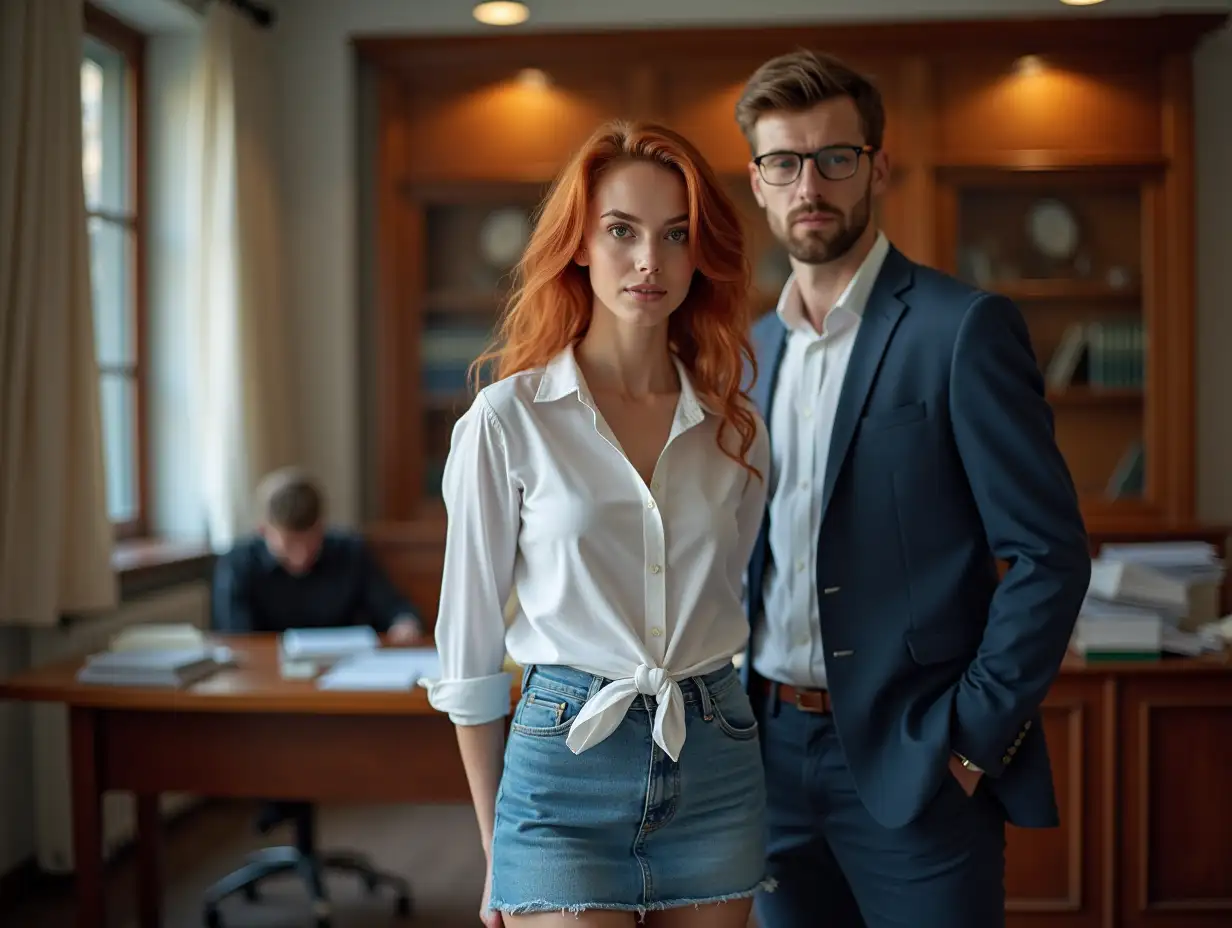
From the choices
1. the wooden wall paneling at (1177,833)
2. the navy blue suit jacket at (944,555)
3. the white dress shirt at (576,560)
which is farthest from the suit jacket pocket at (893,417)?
the wooden wall paneling at (1177,833)

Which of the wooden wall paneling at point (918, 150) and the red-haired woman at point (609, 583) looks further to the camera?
the wooden wall paneling at point (918, 150)

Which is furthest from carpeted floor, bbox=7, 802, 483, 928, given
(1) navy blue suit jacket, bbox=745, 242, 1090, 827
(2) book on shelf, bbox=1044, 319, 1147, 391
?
(2) book on shelf, bbox=1044, 319, 1147, 391

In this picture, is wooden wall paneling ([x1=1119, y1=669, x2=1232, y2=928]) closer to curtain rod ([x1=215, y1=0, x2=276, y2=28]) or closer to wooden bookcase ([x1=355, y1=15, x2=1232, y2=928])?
wooden bookcase ([x1=355, y1=15, x2=1232, y2=928])

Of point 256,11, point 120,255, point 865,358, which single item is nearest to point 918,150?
point 256,11

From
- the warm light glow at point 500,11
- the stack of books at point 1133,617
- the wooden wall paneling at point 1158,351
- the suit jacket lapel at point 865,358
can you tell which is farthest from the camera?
the wooden wall paneling at point 1158,351

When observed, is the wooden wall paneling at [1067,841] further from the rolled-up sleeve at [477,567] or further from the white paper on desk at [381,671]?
the rolled-up sleeve at [477,567]

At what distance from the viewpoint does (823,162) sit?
1825 mm

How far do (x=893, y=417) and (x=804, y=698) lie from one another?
0.43 metres

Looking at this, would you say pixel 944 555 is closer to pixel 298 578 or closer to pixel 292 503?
pixel 292 503

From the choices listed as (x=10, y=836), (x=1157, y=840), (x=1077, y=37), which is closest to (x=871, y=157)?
(x=1157, y=840)

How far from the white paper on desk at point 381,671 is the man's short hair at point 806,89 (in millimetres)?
1340

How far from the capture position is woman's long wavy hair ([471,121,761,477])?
5.16 ft

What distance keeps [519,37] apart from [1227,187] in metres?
2.95

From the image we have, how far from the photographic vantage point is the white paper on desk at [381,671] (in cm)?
264
